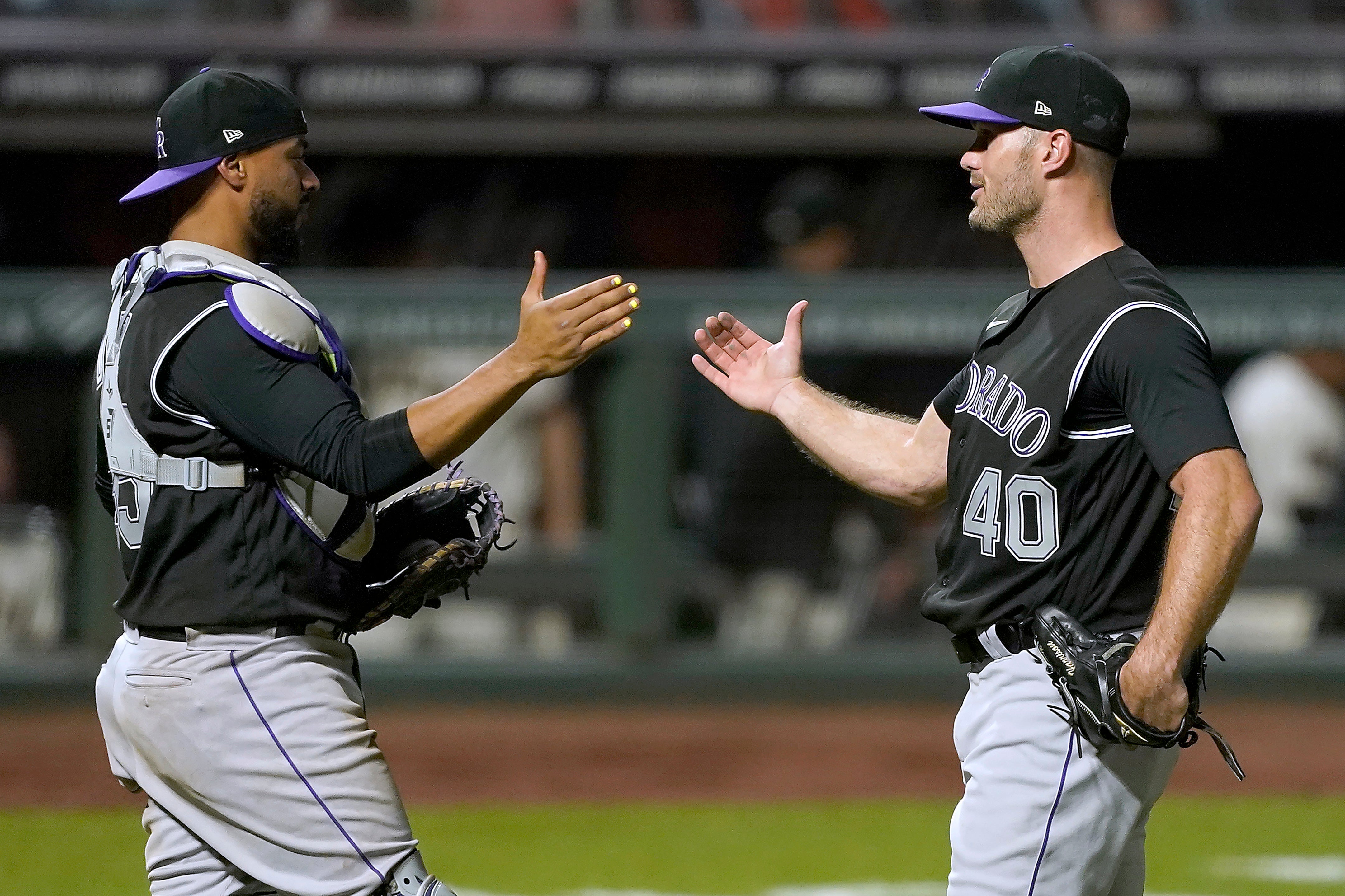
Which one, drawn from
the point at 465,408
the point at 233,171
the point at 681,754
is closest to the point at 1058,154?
the point at 465,408

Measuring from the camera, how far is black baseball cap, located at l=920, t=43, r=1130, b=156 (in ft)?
9.37

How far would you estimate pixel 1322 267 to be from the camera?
1070cm

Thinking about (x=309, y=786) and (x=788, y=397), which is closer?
(x=309, y=786)

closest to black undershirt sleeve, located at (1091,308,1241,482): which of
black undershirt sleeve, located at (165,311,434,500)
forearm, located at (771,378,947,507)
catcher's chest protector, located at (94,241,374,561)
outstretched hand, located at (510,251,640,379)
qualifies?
forearm, located at (771,378,947,507)

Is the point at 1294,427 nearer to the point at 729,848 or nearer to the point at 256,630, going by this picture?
the point at 729,848

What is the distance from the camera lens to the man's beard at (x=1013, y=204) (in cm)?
291

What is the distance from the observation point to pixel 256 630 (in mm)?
2832

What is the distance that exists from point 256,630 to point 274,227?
0.71m

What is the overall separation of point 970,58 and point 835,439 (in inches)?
251

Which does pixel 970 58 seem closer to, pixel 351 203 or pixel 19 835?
pixel 351 203

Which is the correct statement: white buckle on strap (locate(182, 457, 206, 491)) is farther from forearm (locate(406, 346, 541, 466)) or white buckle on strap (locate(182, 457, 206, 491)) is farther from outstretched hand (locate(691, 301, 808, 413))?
outstretched hand (locate(691, 301, 808, 413))

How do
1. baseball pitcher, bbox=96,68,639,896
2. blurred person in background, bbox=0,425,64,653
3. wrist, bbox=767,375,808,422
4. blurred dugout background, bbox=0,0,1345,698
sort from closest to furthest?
1. baseball pitcher, bbox=96,68,639,896
2. wrist, bbox=767,375,808,422
3. blurred person in background, bbox=0,425,64,653
4. blurred dugout background, bbox=0,0,1345,698

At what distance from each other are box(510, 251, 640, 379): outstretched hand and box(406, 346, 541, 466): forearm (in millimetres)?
26

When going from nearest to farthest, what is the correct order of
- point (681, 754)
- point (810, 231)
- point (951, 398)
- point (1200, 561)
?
point (1200, 561) → point (951, 398) → point (681, 754) → point (810, 231)
